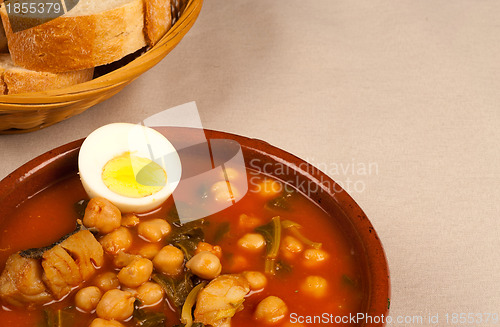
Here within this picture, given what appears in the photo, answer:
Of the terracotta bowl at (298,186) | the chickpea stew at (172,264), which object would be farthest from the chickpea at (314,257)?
the terracotta bowl at (298,186)

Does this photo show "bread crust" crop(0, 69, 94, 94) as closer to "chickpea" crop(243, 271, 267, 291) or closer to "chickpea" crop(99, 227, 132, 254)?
"chickpea" crop(99, 227, 132, 254)

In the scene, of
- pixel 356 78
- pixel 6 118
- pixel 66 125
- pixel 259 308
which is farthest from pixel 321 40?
pixel 259 308

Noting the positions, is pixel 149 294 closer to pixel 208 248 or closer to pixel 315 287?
pixel 208 248

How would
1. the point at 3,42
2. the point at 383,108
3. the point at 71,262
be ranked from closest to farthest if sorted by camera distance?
the point at 71,262 → the point at 3,42 → the point at 383,108

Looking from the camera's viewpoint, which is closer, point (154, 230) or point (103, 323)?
point (103, 323)

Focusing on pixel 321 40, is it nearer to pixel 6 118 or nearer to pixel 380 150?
pixel 380 150

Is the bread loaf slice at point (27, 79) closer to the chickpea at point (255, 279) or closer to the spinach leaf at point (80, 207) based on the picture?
the spinach leaf at point (80, 207)

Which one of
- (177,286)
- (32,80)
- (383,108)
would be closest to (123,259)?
(177,286)
